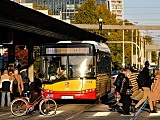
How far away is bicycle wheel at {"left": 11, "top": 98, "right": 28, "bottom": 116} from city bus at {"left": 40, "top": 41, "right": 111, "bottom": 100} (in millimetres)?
4844

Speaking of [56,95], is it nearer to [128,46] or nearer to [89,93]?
[89,93]

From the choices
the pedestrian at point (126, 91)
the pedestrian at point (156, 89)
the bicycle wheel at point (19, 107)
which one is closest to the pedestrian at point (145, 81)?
the pedestrian at point (156, 89)

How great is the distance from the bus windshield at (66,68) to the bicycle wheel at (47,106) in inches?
191

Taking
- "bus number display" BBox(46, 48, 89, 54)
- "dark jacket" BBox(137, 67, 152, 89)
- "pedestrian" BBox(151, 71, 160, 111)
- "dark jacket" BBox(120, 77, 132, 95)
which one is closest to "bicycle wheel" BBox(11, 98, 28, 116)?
"dark jacket" BBox(120, 77, 132, 95)

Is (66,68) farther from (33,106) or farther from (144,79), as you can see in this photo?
(144,79)

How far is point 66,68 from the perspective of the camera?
24391 mm

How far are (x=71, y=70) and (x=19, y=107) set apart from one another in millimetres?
5341

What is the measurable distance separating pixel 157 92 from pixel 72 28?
2252 cm

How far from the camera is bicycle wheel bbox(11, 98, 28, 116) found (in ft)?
63.8

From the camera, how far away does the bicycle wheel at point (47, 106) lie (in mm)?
19344

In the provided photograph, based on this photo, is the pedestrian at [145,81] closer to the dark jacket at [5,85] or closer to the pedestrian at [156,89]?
the pedestrian at [156,89]

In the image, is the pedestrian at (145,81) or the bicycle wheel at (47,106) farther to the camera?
the pedestrian at (145,81)

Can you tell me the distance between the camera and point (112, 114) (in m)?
19.6

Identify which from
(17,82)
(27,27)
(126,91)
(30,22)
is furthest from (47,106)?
(27,27)
